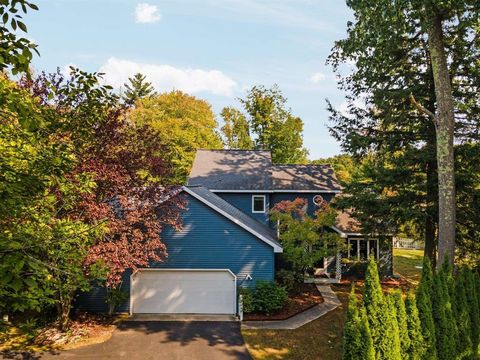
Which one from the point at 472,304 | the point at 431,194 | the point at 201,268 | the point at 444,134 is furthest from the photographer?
the point at 201,268

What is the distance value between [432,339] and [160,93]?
4335cm

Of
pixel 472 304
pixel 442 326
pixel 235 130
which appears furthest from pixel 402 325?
pixel 235 130

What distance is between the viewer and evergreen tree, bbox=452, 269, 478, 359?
32.8 ft

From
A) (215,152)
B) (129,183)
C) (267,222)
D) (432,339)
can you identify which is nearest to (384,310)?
(432,339)

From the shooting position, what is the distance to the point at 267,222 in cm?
2286

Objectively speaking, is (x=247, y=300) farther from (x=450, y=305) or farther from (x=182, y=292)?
(x=450, y=305)

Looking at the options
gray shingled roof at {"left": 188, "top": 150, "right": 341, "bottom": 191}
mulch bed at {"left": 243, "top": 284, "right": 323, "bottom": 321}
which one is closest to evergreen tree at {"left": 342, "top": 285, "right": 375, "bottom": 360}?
mulch bed at {"left": 243, "top": 284, "right": 323, "bottom": 321}

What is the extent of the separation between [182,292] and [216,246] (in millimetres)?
2612

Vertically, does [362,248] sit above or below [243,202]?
below

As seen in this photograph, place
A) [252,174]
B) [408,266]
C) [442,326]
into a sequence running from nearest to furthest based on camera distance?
[442,326]
[252,174]
[408,266]

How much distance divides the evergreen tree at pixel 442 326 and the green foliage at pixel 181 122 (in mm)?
27376

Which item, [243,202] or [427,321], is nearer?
[427,321]

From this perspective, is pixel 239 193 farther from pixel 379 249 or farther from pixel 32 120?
pixel 32 120

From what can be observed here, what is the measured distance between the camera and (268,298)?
15500 millimetres
